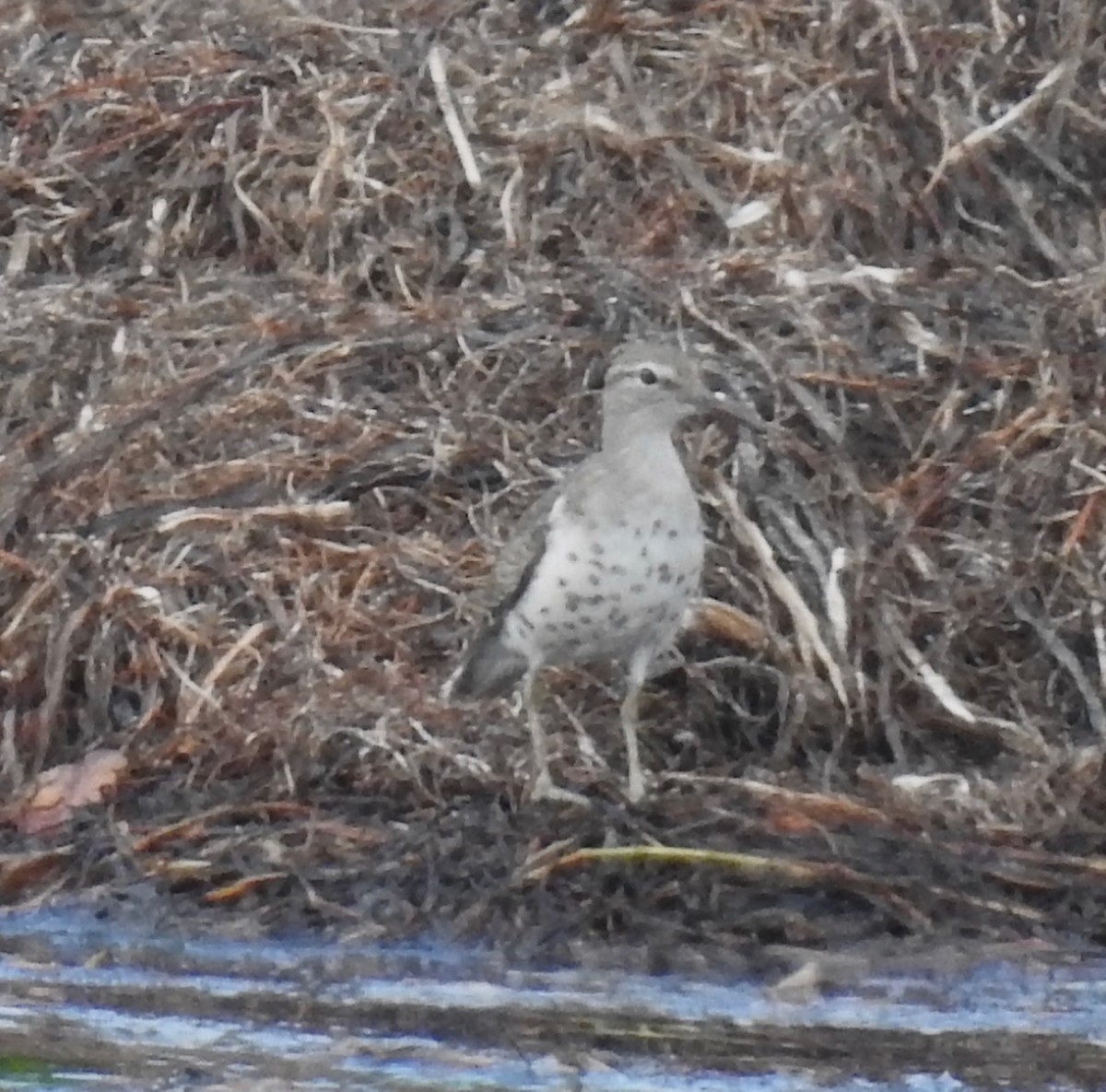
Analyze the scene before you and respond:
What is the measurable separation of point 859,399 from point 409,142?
145 centimetres

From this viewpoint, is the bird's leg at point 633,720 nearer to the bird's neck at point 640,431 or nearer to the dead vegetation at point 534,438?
the dead vegetation at point 534,438

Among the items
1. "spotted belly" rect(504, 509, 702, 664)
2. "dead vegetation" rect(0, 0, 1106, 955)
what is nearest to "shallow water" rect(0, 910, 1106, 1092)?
"dead vegetation" rect(0, 0, 1106, 955)

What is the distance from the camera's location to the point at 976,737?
16.8ft

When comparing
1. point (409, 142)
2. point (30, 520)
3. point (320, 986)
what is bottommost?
point (320, 986)

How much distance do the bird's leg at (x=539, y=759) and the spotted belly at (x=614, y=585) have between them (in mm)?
155

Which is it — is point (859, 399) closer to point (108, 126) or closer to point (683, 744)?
point (683, 744)

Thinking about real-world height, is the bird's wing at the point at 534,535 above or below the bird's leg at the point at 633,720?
above

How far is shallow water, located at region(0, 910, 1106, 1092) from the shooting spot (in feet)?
12.2

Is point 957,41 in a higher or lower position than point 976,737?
higher

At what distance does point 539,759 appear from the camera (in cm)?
489

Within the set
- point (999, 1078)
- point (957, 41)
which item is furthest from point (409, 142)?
point (999, 1078)

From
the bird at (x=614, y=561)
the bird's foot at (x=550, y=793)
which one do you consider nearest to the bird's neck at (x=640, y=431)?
the bird at (x=614, y=561)

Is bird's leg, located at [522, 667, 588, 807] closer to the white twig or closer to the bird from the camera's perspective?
the bird

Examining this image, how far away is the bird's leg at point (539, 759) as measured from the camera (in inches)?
190
